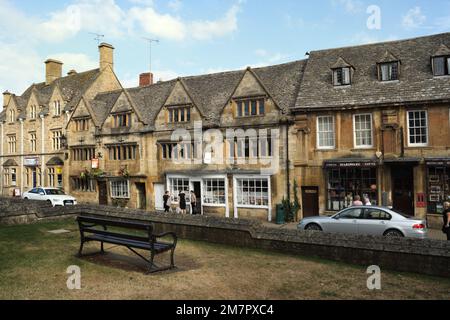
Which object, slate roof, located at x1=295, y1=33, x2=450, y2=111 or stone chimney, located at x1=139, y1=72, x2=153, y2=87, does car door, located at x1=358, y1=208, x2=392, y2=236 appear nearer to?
slate roof, located at x1=295, y1=33, x2=450, y2=111

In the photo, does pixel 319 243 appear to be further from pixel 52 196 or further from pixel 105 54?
pixel 105 54

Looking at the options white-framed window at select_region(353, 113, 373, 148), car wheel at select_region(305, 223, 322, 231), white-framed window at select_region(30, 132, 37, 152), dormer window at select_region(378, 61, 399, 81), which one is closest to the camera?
car wheel at select_region(305, 223, 322, 231)

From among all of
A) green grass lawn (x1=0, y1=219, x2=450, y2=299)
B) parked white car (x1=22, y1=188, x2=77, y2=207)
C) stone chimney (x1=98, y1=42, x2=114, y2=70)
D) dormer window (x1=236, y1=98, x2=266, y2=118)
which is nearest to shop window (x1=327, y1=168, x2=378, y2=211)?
dormer window (x1=236, y1=98, x2=266, y2=118)

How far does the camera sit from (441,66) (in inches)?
769

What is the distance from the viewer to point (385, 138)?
19.8 m

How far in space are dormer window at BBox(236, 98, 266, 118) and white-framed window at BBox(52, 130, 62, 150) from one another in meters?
20.4

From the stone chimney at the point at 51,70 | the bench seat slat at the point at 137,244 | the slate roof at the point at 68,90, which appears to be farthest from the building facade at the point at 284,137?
the bench seat slat at the point at 137,244

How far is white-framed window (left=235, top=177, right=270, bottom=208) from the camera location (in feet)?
74.7

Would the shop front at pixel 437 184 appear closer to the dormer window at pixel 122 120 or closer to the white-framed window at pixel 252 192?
the white-framed window at pixel 252 192

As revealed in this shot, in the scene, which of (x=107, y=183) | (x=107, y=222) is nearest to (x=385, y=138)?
(x=107, y=222)

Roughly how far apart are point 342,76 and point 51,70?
3487 centimetres

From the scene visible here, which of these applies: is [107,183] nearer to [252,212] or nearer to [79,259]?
[252,212]

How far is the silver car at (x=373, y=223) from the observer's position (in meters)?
13.1

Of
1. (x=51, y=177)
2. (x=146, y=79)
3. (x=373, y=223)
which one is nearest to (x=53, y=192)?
(x=51, y=177)
